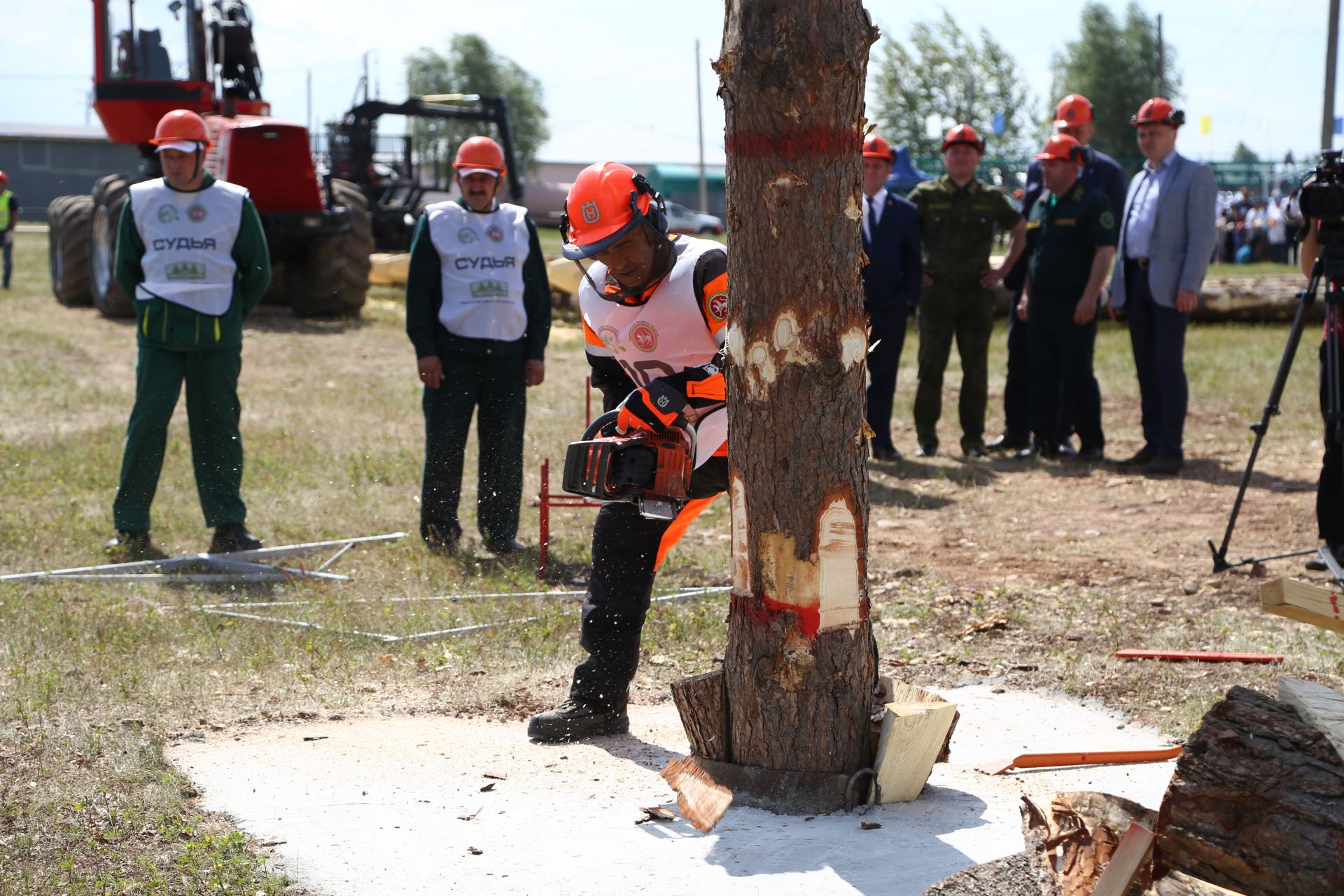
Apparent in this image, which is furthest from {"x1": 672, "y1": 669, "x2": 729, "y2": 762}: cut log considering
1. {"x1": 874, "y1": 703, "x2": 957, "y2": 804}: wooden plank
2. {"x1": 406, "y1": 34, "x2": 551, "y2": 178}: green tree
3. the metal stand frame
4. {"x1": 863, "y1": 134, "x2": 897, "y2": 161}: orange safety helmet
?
{"x1": 406, "y1": 34, "x2": 551, "y2": 178}: green tree

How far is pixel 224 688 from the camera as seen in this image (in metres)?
4.79

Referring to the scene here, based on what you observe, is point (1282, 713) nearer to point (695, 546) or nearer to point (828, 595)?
point (828, 595)

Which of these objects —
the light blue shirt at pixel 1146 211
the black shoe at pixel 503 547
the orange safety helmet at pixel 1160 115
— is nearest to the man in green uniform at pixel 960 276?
the light blue shirt at pixel 1146 211

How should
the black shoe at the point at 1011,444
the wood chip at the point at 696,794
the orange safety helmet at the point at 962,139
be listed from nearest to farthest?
1. the wood chip at the point at 696,794
2. the orange safety helmet at the point at 962,139
3. the black shoe at the point at 1011,444

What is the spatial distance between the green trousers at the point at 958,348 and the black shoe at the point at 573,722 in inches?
223

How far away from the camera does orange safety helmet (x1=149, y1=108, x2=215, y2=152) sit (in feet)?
22.1

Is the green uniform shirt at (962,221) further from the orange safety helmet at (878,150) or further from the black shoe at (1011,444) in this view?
the black shoe at (1011,444)

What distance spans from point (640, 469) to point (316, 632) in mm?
2149

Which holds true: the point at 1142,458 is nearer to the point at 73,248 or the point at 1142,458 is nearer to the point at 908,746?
the point at 908,746

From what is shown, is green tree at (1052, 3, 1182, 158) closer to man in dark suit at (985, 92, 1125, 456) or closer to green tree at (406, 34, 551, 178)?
green tree at (406, 34, 551, 178)

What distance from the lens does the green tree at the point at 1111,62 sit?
6431cm

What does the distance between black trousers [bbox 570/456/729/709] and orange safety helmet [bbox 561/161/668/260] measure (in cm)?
74

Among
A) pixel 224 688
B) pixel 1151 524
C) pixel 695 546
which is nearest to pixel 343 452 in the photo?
pixel 695 546

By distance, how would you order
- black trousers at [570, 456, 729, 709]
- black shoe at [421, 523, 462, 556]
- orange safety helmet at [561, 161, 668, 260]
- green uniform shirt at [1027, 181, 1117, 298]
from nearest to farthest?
orange safety helmet at [561, 161, 668, 260] → black trousers at [570, 456, 729, 709] → black shoe at [421, 523, 462, 556] → green uniform shirt at [1027, 181, 1117, 298]
